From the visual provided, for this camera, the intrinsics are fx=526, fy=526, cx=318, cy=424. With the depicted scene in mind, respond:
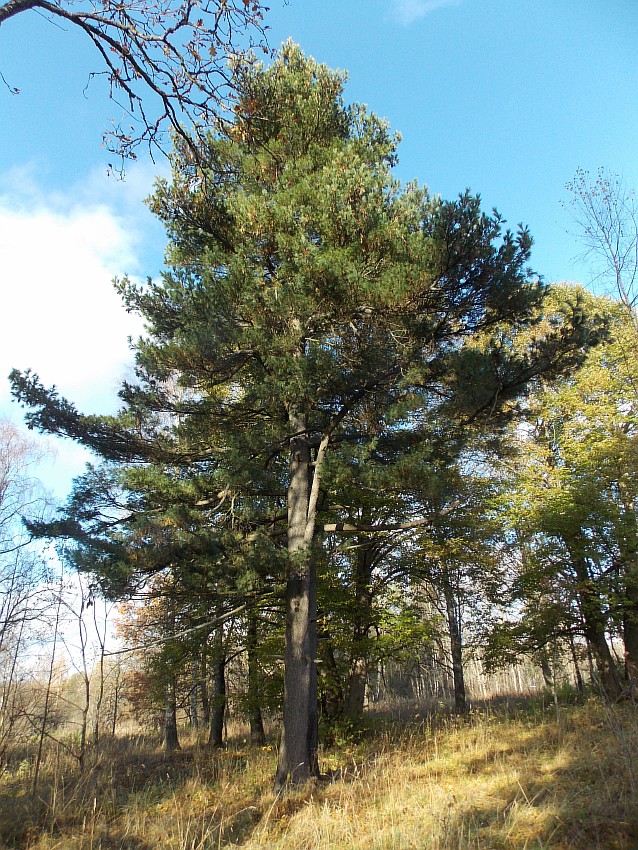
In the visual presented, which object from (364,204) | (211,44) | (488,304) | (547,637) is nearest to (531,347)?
(488,304)

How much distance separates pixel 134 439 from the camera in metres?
8.39

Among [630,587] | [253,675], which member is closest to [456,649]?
[630,587]

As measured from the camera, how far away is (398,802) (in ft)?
18.6

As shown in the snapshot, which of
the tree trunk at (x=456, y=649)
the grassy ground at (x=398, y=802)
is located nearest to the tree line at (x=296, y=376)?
the grassy ground at (x=398, y=802)

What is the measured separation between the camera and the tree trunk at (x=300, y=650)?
7164mm

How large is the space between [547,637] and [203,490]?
28.5ft

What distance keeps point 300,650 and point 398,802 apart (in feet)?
7.95

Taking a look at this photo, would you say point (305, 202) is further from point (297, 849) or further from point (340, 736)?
point (340, 736)

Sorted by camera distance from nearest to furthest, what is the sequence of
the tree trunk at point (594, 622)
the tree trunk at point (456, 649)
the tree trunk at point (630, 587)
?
the tree trunk at point (630, 587), the tree trunk at point (594, 622), the tree trunk at point (456, 649)

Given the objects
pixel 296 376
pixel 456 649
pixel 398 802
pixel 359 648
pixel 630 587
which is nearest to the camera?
pixel 398 802

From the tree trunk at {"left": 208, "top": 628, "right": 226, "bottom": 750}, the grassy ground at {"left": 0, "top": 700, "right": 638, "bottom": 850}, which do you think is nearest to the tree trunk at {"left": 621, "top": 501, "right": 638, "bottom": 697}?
the grassy ground at {"left": 0, "top": 700, "right": 638, "bottom": 850}

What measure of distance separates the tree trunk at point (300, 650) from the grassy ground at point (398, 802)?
416 mm

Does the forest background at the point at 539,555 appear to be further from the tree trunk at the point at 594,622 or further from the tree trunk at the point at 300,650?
the tree trunk at the point at 300,650

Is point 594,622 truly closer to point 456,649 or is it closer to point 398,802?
point 456,649
